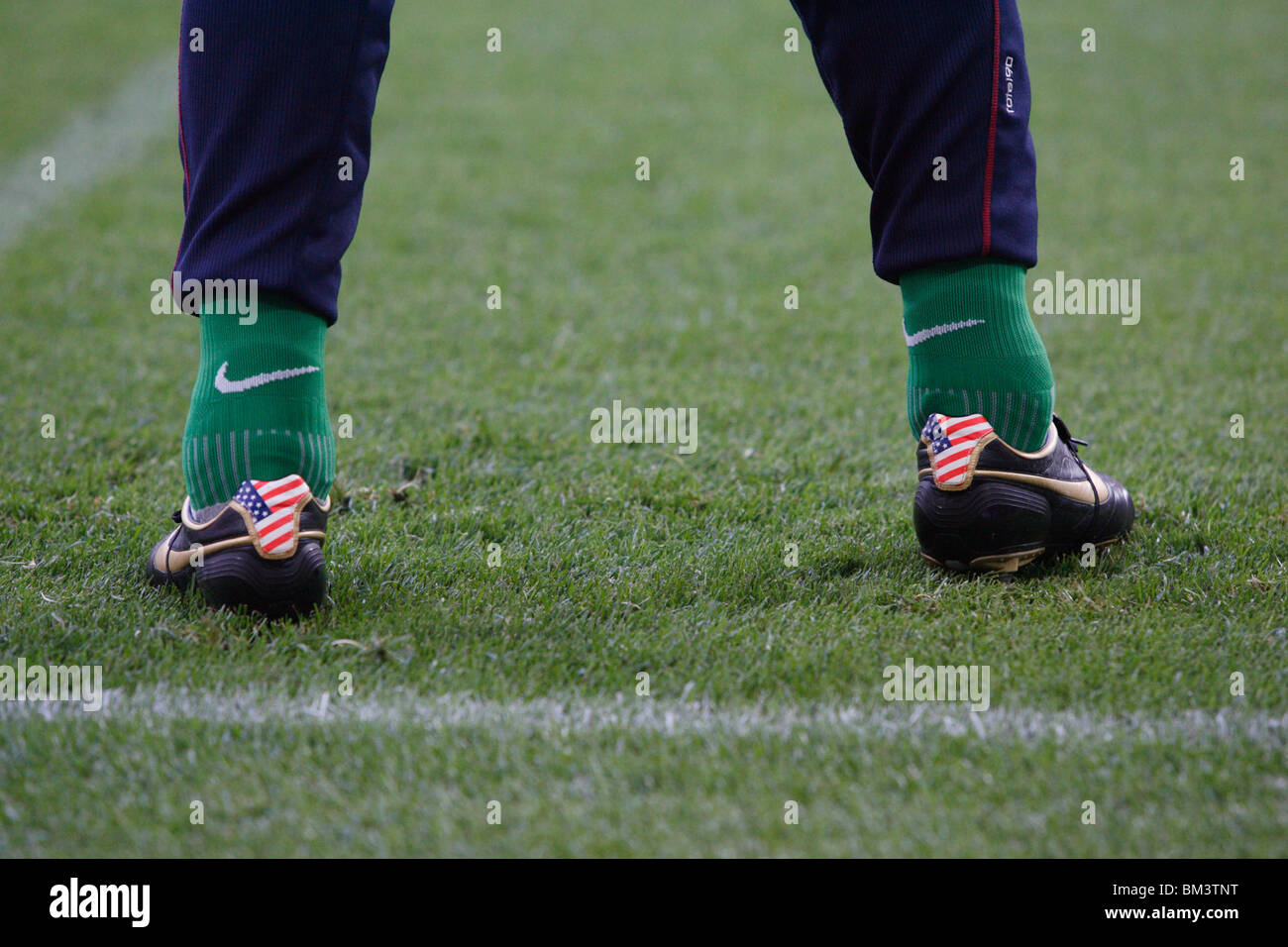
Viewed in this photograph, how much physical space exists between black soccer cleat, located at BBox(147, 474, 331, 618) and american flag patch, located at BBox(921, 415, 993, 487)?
0.94 metres

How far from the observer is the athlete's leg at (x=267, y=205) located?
62.6 inches

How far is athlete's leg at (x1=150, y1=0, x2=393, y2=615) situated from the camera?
1591 mm

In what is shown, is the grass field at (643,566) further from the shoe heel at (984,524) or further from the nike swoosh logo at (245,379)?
the nike swoosh logo at (245,379)

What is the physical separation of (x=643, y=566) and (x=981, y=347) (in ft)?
2.10

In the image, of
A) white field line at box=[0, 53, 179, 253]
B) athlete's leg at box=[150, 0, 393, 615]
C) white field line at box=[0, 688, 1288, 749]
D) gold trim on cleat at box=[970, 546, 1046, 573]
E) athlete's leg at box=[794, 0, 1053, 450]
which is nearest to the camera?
white field line at box=[0, 688, 1288, 749]

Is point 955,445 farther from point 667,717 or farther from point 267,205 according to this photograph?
point 267,205

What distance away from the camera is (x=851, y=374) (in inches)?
120

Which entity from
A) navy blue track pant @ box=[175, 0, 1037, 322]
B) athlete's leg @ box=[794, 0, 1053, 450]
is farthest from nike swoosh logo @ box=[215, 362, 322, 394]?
athlete's leg @ box=[794, 0, 1053, 450]

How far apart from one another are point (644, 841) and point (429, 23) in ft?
28.7

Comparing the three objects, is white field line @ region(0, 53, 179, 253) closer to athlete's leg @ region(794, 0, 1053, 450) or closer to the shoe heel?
athlete's leg @ region(794, 0, 1053, 450)

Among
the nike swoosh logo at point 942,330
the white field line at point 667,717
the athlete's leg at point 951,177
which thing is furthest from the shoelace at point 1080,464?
the white field line at point 667,717
